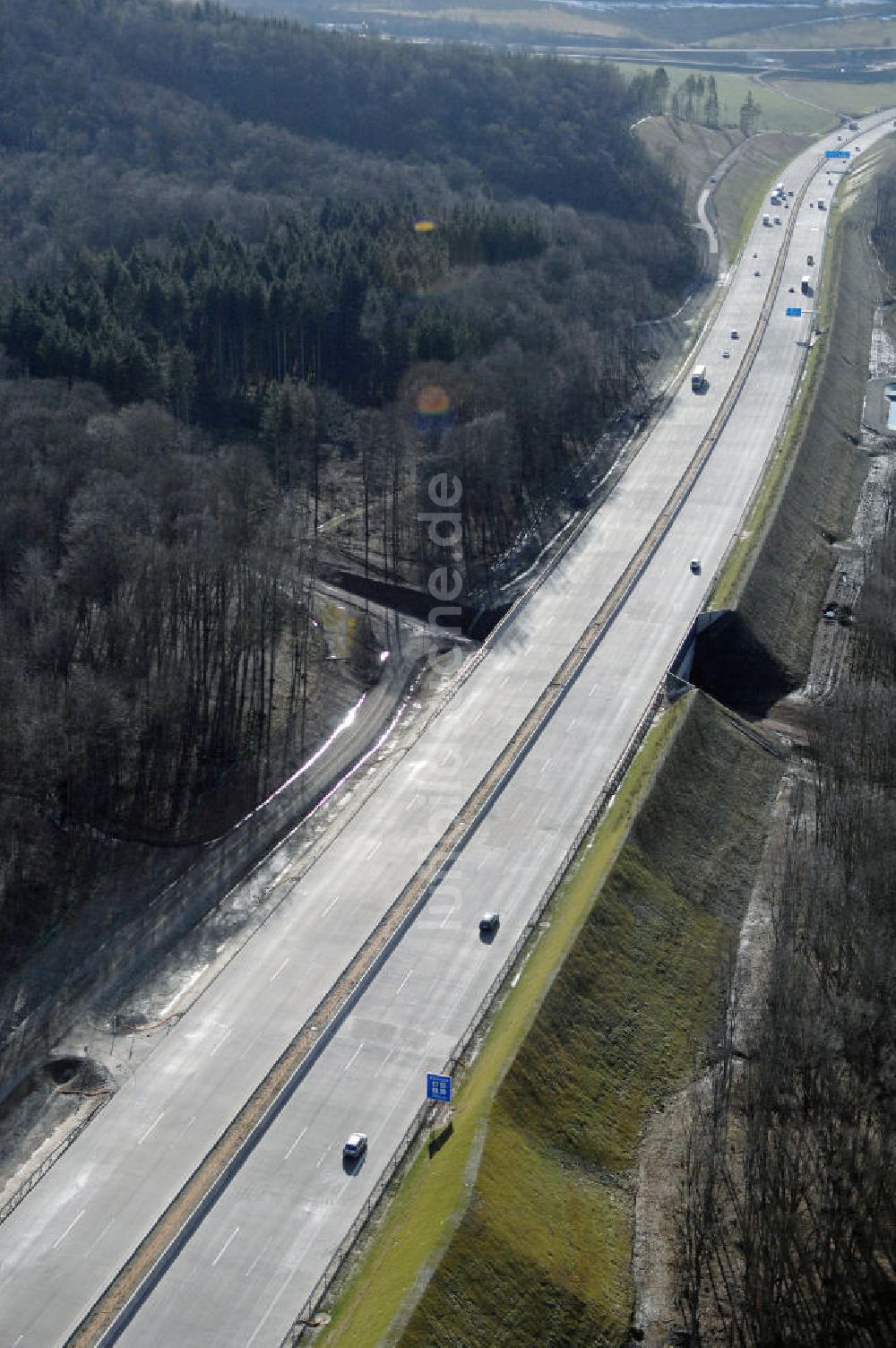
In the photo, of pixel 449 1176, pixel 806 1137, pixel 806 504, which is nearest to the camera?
pixel 449 1176

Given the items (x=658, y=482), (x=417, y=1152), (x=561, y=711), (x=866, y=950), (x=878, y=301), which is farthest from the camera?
(x=878, y=301)

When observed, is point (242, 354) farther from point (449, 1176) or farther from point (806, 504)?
point (449, 1176)

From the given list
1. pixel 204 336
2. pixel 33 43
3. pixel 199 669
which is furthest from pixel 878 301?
pixel 199 669

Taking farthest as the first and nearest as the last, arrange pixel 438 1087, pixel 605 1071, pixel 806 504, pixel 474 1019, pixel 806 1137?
pixel 806 504
pixel 474 1019
pixel 605 1071
pixel 438 1087
pixel 806 1137

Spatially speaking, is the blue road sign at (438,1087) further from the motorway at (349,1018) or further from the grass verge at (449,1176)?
the motorway at (349,1018)

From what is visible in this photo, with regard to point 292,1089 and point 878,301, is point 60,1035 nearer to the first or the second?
point 292,1089

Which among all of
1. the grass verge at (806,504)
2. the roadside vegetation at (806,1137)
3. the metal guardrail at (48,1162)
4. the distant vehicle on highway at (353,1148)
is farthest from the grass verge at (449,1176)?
the grass verge at (806,504)

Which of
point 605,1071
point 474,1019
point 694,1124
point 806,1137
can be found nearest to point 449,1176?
point 474,1019

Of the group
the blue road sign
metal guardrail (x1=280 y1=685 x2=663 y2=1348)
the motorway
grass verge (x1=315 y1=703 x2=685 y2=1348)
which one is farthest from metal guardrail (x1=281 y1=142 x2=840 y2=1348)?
the blue road sign
